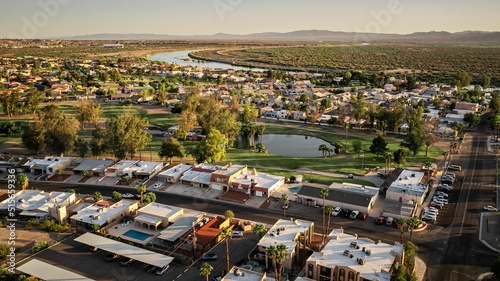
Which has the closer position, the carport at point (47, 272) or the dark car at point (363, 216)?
the carport at point (47, 272)

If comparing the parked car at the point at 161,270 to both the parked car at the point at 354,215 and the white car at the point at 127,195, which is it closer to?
the white car at the point at 127,195

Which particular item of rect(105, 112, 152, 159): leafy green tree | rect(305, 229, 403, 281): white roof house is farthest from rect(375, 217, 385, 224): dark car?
rect(105, 112, 152, 159): leafy green tree

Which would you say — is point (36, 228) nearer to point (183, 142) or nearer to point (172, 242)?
point (172, 242)

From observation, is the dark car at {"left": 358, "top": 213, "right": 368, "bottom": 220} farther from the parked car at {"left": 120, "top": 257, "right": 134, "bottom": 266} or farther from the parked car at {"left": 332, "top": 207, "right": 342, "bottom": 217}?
the parked car at {"left": 120, "top": 257, "right": 134, "bottom": 266}

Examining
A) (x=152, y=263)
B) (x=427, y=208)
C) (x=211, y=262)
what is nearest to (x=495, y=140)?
(x=427, y=208)

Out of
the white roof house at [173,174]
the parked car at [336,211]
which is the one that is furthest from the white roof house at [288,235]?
the white roof house at [173,174]

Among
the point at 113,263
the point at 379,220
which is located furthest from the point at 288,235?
the point at 113,263
